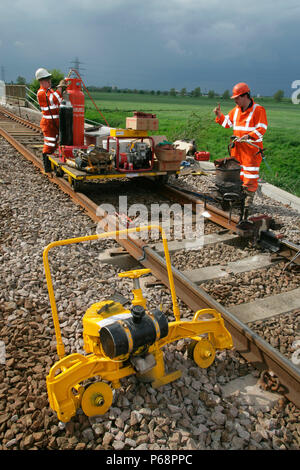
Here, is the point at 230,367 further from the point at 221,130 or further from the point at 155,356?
the point at 221,130

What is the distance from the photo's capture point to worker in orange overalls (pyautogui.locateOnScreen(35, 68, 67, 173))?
860cm

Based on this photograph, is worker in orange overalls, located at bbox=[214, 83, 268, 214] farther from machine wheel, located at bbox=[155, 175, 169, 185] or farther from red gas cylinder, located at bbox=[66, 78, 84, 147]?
red gas cylinder, located at bbox=[66, 78, 84, 147]

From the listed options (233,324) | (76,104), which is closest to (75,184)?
(76,104)

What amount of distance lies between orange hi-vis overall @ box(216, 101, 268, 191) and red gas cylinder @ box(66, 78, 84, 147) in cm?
346

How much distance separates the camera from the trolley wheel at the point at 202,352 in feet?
10.2

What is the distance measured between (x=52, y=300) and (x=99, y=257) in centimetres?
216

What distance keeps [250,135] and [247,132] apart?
0.24 ft

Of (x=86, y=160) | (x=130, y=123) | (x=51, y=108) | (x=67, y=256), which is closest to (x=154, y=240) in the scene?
(x=67, y=256)

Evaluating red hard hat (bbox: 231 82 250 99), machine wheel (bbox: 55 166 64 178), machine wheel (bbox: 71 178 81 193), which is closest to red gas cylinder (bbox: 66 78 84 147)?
machine wheel (bbox: 55 166 64 178)

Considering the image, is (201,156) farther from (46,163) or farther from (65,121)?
(46,163)

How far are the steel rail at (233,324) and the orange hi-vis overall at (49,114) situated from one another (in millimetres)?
3608

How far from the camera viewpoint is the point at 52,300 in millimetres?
2729

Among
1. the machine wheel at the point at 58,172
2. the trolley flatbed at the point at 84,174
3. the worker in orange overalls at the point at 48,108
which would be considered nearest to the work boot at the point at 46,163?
the worker in orange overalls at the point at 48,108

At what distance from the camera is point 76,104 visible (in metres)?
8.37
